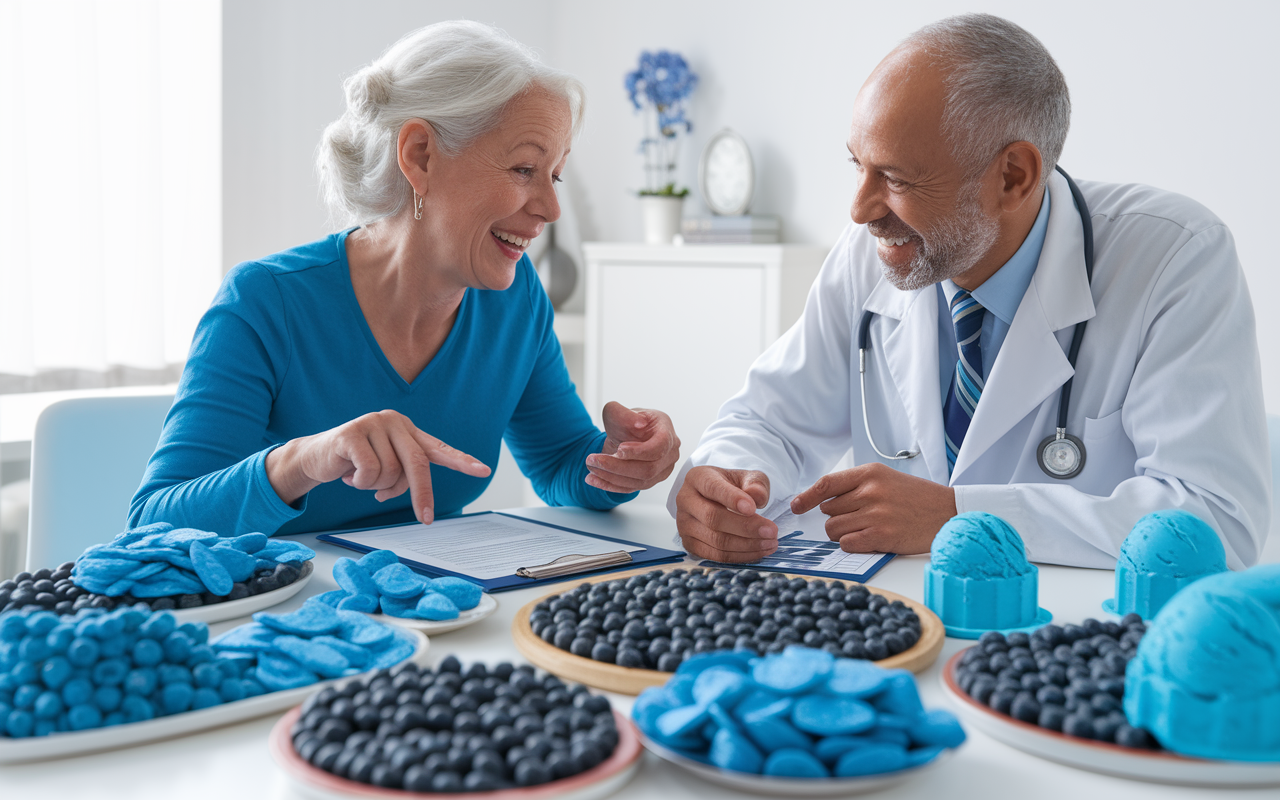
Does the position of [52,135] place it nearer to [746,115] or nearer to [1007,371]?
[746,115]

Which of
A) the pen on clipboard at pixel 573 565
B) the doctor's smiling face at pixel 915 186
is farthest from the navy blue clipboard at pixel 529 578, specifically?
the doctor's smiling face at pixel 915 186

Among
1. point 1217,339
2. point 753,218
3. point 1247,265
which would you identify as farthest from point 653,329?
point 1217,339

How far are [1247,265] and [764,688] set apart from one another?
234cm

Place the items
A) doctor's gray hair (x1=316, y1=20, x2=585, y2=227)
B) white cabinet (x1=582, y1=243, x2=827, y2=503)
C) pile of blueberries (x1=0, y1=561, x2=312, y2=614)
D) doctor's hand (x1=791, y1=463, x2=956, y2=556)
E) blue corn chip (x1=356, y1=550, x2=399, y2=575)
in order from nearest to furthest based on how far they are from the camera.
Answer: pile of blueberries (x1=0, y1=561, x2=312, y2=614)
blue corn chip (x1=356, y1=550, x2=399, y2=575)
doctor's hand (x1=791, y1=463, x2=956, y2=556)
doctor's gray hair (x1=316, y1=20, x2=585, y2=227)
white cabinet (x1=582, y1=243, x2=827, y2=503)

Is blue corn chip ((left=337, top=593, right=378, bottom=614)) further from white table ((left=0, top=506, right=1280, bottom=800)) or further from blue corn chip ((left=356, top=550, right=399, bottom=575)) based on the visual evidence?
white table ((left=0, top=506, right=1280, bottom=800))

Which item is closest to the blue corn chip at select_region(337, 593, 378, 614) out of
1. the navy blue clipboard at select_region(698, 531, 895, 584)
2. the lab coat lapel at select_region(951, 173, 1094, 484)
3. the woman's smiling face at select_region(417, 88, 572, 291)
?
the navy blue clipboard at select_region(698, 531, 895, 584)

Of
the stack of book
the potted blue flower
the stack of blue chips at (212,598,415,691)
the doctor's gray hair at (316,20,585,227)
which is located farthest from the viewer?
the potted blue flower

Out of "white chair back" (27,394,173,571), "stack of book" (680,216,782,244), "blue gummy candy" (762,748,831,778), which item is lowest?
"white chair back" (27,394,173,571)

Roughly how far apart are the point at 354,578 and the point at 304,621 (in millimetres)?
164

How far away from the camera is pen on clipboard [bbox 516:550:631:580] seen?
1.17 m

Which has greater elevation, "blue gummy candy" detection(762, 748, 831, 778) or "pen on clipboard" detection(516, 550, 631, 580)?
"blue gummy candy" detection(762, 748, 831, 778)

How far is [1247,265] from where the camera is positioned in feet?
8.10

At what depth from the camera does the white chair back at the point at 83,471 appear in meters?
1.64

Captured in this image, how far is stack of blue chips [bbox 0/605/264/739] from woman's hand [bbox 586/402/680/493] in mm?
838
